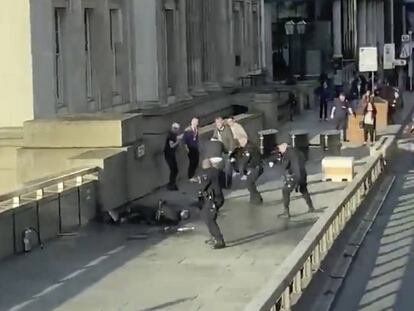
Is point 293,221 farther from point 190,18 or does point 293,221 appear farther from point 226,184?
point 190,18

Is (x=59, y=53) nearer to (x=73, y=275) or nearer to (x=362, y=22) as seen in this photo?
(x=73, y=275)

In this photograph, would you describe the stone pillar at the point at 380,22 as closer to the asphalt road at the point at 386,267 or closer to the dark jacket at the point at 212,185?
the asphalt road at the point at 386,267

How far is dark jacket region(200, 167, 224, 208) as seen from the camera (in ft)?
59.0

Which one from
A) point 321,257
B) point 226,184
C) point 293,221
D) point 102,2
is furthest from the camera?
point 102,2

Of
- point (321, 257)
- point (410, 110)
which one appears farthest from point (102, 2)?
point (410, 110)

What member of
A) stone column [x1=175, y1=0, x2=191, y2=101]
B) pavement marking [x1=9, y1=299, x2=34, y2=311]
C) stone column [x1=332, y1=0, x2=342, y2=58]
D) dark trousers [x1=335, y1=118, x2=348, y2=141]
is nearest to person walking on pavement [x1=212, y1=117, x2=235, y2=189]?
pavement marking [x1=9, y1=299, x2=34, y2=311]

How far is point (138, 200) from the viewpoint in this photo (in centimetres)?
2384

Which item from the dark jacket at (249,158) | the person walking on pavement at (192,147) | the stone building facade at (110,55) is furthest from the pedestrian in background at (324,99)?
the dark jacket at (249,158)

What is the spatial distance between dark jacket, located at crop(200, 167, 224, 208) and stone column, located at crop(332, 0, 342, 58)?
60.3m

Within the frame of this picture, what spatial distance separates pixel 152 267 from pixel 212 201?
5.73 ft

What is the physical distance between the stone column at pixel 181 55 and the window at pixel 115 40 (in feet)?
19.4

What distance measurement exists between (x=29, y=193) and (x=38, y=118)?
808 cm

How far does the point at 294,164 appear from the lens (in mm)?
21625

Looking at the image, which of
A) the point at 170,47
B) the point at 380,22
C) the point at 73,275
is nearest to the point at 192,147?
the point at 73,275
